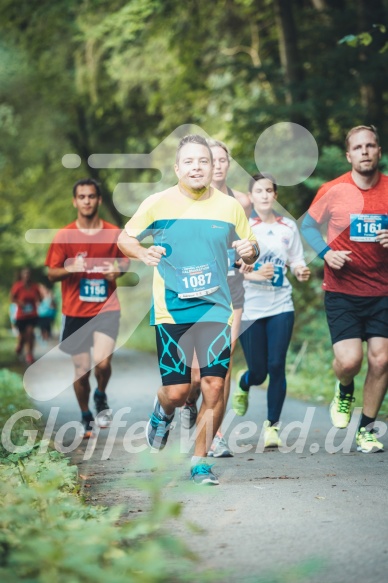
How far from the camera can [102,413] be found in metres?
9.72

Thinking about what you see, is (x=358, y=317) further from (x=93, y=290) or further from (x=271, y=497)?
(x=93, y=290)

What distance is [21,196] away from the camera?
32.5 meters

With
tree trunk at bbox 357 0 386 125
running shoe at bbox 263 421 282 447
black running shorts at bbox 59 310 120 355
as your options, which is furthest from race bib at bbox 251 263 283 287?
tree trunk at bbox 357 0 386 125

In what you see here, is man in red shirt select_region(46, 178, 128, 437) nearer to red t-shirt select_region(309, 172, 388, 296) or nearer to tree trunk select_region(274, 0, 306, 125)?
red t-shirt select_region(309, 172, 388, 296)

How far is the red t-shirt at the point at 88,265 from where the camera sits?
9250mm

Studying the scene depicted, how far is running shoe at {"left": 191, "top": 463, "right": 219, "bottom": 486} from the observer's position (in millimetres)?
6059

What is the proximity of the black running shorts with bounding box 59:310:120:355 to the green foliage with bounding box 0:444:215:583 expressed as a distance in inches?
179

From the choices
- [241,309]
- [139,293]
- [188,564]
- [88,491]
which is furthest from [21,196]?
[188,564]

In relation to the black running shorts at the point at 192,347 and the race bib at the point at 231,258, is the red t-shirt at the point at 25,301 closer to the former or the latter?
the race bib at the point at 231,258

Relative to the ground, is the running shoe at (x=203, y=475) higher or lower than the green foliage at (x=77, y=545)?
lower

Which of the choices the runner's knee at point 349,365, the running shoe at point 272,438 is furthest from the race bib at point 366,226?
the running shoe at point 272,438

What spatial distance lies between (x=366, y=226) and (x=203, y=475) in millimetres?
2417

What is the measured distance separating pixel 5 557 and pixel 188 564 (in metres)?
0.76

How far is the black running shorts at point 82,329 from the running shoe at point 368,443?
115 inches
